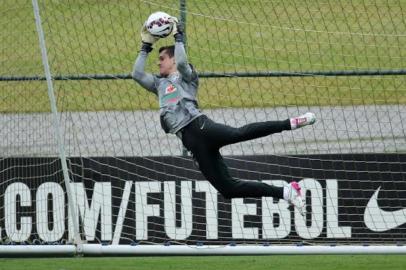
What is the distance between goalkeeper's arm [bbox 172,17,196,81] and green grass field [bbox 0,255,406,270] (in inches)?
81.2

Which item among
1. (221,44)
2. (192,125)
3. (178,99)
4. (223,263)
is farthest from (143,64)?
(221,44)

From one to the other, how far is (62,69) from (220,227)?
8.51ft

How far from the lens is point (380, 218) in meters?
11.7

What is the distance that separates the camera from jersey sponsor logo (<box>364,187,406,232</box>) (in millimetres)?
11727

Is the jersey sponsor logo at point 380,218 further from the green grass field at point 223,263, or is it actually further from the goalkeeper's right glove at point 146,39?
the goalkeeper's right glove at point 146,39

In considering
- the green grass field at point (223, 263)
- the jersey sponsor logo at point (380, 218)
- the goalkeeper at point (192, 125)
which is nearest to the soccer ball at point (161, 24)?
the goalkeeper at point (192, 125)

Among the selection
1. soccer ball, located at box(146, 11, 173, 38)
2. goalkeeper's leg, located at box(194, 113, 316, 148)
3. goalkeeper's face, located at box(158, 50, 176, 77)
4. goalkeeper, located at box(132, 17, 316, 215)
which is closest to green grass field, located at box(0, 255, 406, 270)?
goalkeeper, located at box(132, 17, 316, 215)

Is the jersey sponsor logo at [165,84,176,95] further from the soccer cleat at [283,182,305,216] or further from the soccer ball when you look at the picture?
the soccer cleat at [283,182,305,216]

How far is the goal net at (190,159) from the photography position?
11742mm

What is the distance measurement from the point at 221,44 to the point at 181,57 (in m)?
2.87

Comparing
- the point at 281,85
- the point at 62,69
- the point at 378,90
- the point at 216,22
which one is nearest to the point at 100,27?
the point at 62,69

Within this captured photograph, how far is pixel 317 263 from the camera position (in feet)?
35.6

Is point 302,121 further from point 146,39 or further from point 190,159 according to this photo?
point 190,159

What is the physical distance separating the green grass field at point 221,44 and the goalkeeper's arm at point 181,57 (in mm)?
1756
